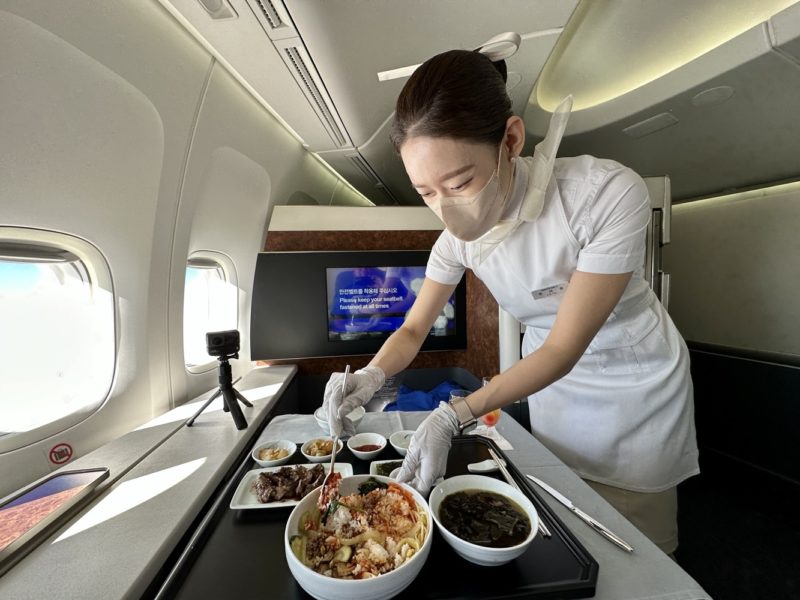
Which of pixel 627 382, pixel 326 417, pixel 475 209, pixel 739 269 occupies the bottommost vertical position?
pixel 326 417

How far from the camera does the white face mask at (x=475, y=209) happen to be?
113 centimetres

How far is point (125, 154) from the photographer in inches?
62.2

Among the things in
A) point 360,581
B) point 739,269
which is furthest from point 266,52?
point 739,269

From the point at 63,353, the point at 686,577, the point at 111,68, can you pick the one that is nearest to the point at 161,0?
the point at 111,68

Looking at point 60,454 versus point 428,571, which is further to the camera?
point 60,454

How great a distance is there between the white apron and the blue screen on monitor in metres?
1.61

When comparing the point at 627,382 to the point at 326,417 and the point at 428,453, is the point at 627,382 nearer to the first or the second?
the point at 428,453

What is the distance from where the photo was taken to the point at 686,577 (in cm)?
79

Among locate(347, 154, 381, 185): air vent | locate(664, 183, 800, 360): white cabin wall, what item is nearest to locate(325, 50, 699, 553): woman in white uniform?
locate(347, 154, 381, 185): air vent

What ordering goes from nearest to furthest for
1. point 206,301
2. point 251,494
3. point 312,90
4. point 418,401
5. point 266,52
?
point 251,494, point 266,52, point 312,90, point 418,401, point 206,301

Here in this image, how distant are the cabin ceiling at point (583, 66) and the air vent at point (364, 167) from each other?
0.10 metres

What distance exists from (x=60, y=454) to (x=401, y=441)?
1442 mm

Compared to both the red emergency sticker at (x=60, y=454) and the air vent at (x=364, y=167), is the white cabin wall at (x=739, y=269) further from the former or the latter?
the red emergency sticker at (x=60, y=454)

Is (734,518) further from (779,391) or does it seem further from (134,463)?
(134,463)
